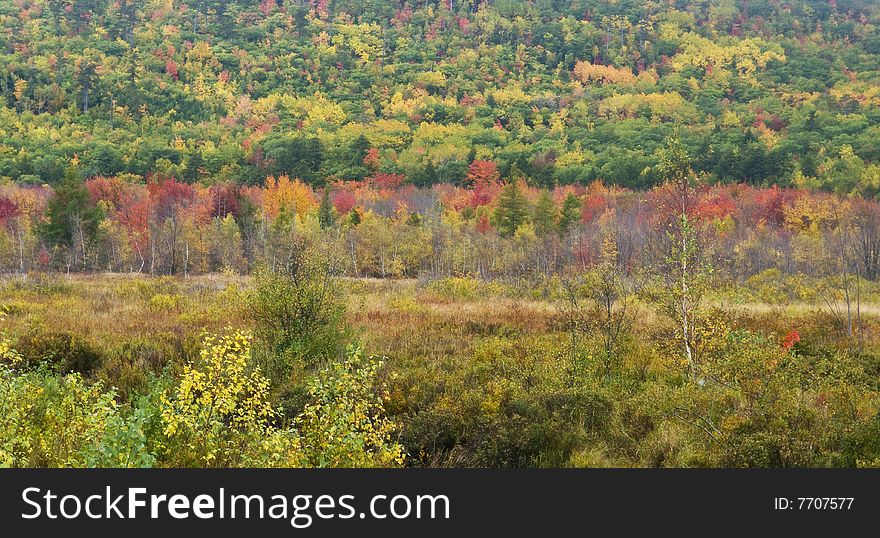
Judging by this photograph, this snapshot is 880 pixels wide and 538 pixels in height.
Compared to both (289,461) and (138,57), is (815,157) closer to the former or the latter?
(289,461)

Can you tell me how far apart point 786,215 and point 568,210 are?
23369 millimetres

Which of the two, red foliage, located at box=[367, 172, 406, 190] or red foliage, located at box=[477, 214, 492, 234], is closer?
red foliage, located at box=[477, 214, 492, 234]

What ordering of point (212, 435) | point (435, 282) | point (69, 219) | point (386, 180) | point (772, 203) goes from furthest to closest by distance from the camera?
point (386, 180) < point (772, 203) < point (69, 219) < point (435, 282) < point (212, 435)

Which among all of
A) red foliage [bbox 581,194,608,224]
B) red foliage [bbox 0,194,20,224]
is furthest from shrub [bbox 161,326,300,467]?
red foliage [bbox 0,194,20,224]

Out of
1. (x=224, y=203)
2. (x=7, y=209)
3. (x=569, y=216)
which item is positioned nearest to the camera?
(x=569, y=216)

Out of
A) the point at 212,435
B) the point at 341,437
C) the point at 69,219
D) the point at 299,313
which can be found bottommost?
the point at 69,219

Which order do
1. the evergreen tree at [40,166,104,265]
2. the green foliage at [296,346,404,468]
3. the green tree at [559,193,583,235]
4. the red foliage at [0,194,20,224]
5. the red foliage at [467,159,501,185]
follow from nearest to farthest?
the green foliage at [296,346,404,468], the evergreen tree at [40,166,104,265], the green tree at [559,193,583,235], the red foliage at [0,194,20,224], the red foliage at [467,159,501,185]

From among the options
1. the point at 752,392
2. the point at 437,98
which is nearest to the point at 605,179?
the point at 437,98

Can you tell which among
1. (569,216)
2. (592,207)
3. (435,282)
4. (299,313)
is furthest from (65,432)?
(592,207)

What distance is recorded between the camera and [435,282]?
118 ft

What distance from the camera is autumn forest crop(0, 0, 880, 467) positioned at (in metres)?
8.84

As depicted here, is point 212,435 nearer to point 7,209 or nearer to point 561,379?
point 561,379

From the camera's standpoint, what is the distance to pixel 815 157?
99.9 meters

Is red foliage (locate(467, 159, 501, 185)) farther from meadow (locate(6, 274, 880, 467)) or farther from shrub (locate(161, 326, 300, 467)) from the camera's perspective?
shrub (locate(161, 326, 300, 467))
